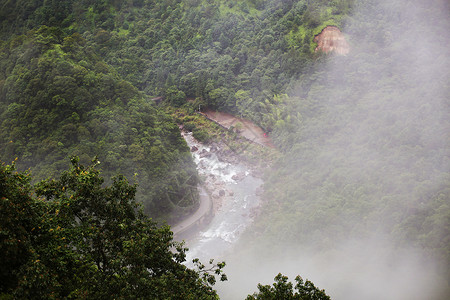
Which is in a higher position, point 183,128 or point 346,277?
point 183,128

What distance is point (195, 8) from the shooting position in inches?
2539

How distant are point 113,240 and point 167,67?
156ft

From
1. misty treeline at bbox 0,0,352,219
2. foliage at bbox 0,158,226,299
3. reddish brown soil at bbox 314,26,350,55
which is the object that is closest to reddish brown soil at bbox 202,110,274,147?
misty treeline at bbox 0,0,352,219

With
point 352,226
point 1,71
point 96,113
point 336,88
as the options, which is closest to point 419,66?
point 336,88

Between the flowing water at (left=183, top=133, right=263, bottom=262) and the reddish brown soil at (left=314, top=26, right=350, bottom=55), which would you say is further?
the reddish brown soil at (left=314, top=26, right=350, bottom=55)

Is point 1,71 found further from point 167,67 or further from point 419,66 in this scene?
point 419,66

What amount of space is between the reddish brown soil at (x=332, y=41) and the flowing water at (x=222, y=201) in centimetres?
1896

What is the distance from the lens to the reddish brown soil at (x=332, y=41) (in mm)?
50562

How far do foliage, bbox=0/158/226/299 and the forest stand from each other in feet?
6.09

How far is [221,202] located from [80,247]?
Answer: 28.1m

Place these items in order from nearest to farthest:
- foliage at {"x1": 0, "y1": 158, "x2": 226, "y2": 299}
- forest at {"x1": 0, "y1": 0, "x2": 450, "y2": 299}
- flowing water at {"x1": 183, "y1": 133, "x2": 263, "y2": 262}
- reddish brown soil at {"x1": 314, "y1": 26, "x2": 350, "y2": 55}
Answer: foliage at {"x1": 0, "y1": 158, "x2": 226, "y2": 299} < forest at {"x1": 0, "y1": 0, "x2": 450, "y2": 299} < flowing water at {"x1": 183, "y1": 133, "x2": 263, "y2": 262} < reddish brown soil at {"x1": 314, "y1": 26, "x2": 350, "y2": 55}

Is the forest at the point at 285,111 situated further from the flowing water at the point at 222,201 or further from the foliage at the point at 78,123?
the flowing water at the point at 222,201

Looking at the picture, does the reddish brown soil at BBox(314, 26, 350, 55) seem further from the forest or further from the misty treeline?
the misty treeline

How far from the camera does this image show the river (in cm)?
3784
